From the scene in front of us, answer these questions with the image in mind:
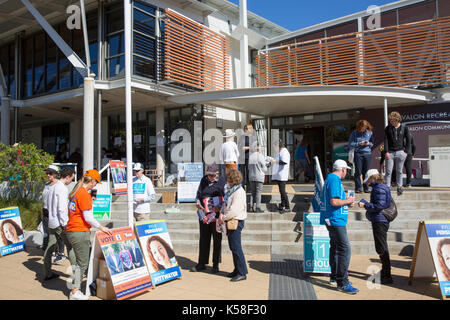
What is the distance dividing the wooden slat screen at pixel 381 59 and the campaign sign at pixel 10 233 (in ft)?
34.7

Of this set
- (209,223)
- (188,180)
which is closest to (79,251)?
(209,223)

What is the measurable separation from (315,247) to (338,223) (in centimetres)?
95

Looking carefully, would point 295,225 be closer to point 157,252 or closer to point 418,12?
point 157,252

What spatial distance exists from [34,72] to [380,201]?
16067 mm

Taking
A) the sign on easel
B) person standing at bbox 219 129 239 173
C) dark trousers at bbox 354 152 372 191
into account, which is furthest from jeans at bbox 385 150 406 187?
person standing at bbox 219 129 239 173

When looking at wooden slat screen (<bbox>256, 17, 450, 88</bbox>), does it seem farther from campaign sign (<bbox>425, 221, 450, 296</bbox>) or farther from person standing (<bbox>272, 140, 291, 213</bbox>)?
campaign sign (<bbox>425, 221, 450, 296</bbox>)

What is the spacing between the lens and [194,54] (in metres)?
13.6

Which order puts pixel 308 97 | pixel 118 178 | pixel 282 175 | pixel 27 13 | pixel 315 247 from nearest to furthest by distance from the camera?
pixel 315 247 → pixel 282 175 → pixel 118 178 → pixel 308 97 → pixel 27 13

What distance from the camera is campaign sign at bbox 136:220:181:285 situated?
17.4ft

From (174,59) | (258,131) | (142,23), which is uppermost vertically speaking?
(142,23)

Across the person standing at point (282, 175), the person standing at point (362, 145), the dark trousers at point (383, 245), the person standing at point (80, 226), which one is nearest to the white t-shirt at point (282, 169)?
the person standing at point (282, 175)
